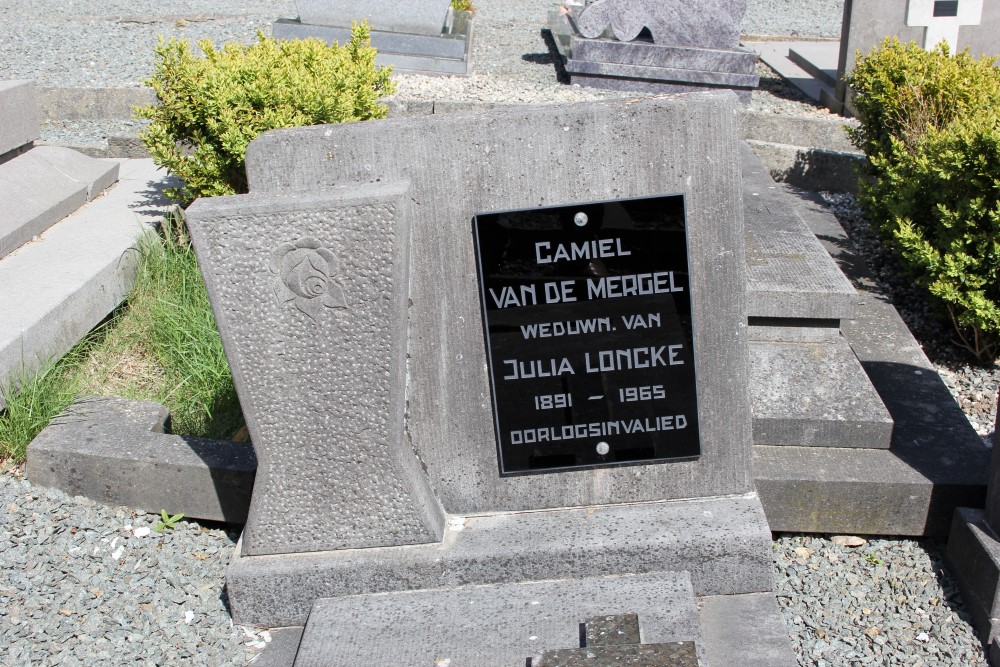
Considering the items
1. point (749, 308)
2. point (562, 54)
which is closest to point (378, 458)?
point (749, 308)

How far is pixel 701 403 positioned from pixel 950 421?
1.32 m

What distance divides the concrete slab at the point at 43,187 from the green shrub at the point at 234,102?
727mm

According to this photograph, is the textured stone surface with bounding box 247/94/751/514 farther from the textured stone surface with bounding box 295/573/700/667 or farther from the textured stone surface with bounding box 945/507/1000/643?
the textured stone surface with bounding box 945/507/1000/643

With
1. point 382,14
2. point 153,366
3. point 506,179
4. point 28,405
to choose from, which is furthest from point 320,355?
point 382,14

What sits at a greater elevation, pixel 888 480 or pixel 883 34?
pixel 883 34

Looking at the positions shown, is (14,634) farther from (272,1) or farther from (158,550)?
(272,1)

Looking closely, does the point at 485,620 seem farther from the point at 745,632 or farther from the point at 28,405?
the point at 28,405

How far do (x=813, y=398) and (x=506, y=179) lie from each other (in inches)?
64.6

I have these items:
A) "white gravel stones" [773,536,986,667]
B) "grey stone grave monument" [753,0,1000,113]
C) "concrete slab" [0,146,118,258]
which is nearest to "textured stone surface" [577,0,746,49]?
"grey stone grave monument" [753,0,1000,113]

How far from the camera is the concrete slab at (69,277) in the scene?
3.79 metres

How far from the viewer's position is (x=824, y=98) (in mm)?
8727

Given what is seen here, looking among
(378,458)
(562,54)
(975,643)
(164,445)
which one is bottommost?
(975,643)

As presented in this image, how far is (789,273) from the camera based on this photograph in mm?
3932

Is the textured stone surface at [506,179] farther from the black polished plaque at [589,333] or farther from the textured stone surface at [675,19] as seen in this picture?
the textured stone surface at [675,19]
